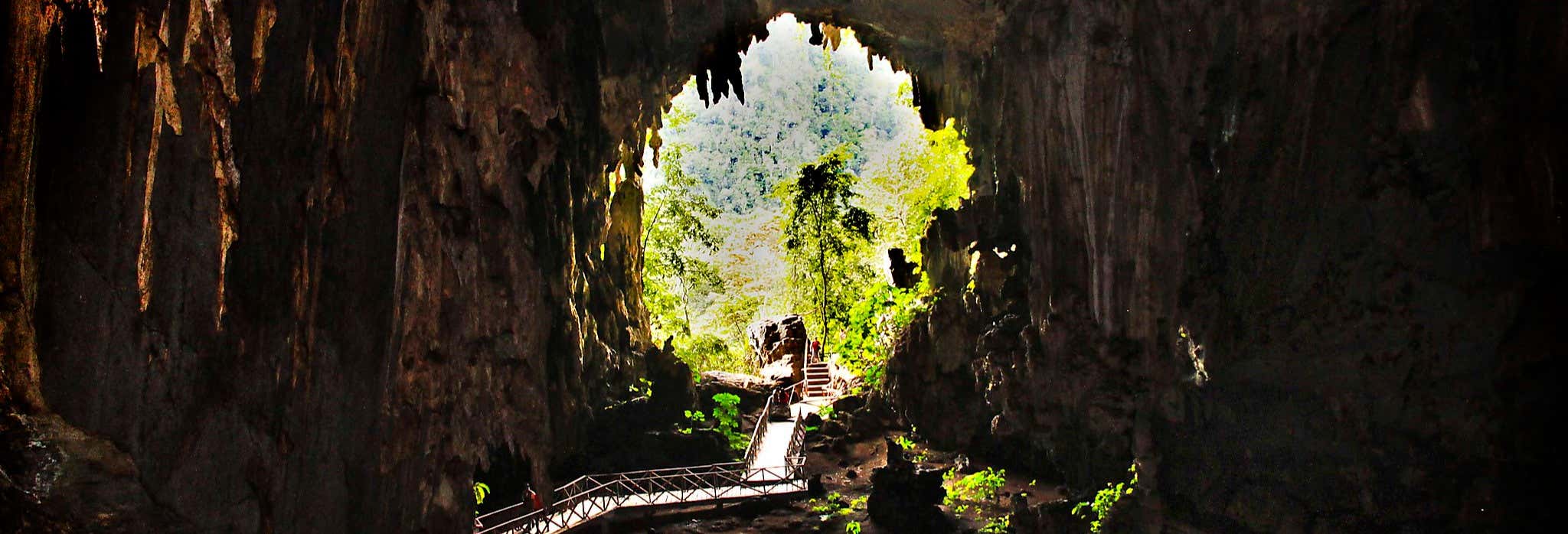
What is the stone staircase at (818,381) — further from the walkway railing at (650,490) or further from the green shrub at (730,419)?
the walkway railing at (650,490)

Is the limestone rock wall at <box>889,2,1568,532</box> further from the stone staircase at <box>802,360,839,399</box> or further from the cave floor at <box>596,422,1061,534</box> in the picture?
the stone staircase at <box>802,360,839,399</box>

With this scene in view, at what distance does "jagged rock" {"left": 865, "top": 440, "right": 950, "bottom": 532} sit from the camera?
18281 millimetres

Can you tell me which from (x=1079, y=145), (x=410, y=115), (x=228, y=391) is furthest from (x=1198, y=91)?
(x=228, y=391)

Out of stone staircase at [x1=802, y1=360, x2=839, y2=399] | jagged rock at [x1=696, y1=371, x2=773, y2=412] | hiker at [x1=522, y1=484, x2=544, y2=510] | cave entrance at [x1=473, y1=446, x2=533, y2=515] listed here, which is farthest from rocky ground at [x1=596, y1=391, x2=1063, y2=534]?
stone staircase at [x1=802, y1=360, x2=839, y2=399]

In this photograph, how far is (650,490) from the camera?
17594mm

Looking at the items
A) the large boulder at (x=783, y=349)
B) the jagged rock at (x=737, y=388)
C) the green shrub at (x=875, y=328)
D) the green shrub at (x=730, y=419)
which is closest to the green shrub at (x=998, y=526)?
the green shrub at (x=730, y=419)

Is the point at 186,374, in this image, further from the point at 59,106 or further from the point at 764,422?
the point at 764,422

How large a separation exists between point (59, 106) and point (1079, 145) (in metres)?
13.7

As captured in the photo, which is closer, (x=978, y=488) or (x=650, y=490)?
(x=650, y=490)

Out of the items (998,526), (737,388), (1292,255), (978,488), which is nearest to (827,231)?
(737,388)

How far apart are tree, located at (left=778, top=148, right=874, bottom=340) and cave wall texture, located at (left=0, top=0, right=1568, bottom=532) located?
8.66 meters

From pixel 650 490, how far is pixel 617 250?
7.22 meters

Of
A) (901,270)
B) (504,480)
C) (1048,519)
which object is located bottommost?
(1048,519)

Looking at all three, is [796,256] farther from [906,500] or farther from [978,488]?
[906,500]
